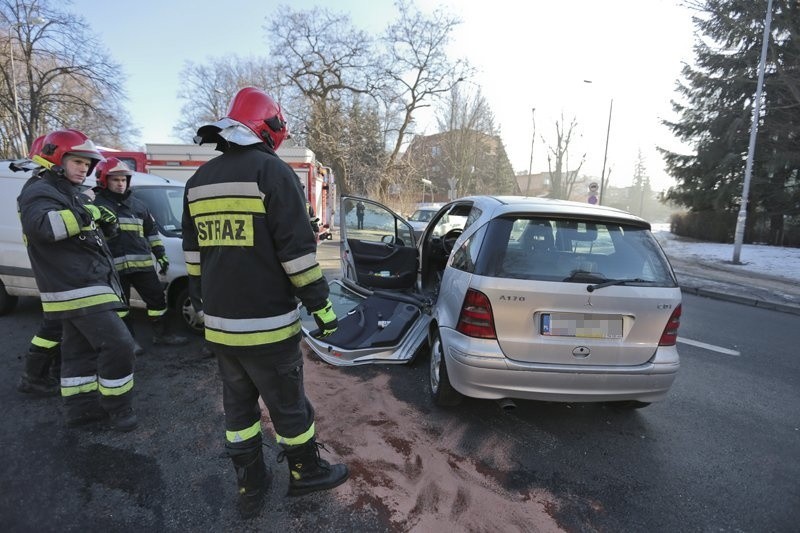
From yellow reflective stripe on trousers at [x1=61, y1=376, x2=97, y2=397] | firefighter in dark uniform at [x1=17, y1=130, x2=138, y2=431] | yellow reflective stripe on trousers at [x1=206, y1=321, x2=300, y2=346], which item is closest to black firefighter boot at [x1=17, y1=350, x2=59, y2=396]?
firefighter in dark uniform at [x1=17, y1=130, x2=138, y2=431]

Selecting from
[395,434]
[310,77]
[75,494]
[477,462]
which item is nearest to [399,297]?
[395,434]

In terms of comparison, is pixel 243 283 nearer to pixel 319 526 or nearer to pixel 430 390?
pixel 319 526

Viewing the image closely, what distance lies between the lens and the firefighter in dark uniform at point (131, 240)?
3957 mm

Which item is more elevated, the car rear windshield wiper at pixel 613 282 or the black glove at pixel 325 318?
the car rear windshield wiper at pixel 613 282

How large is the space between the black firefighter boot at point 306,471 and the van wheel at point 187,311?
2.81m

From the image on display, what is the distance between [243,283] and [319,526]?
124 cm

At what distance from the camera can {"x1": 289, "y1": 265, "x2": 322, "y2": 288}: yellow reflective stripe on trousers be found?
1999 millimetres

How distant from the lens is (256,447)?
7.34 ft

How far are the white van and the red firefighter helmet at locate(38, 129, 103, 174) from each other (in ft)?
5.71

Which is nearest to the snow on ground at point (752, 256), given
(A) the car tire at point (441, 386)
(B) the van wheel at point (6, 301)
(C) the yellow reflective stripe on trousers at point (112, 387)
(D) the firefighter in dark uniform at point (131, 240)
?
(A) the car tire at point (441, 386)

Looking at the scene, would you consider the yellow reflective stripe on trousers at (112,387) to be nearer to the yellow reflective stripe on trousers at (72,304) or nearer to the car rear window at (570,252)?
the yellow reflective stripe on trousers at (72,304)

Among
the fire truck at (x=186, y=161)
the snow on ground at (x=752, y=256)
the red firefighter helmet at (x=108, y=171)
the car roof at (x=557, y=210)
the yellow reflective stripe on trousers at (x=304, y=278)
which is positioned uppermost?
the fire truck at (x=186, y=161)

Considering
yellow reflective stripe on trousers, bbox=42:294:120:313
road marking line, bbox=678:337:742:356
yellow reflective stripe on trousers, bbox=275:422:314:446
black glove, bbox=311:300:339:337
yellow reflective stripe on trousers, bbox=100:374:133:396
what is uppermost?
black glove, bbox=311:300:339:337

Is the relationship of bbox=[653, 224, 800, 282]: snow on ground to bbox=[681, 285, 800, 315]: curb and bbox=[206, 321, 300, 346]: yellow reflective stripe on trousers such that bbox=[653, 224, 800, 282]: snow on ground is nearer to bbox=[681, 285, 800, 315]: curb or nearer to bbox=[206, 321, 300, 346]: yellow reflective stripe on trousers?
bbox=[681, 285, 800, 315]: curb
